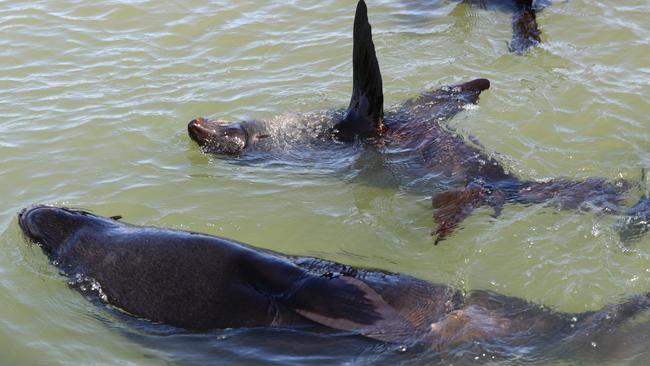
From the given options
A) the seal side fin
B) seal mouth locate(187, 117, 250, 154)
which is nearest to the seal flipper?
seal mouth locate(187, 117, 250, 154)

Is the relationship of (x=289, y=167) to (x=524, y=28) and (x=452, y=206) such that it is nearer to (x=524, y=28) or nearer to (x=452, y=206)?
(x=452, y=206)

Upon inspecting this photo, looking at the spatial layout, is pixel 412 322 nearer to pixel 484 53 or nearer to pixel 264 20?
pixel 484 53

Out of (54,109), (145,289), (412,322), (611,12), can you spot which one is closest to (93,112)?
(54,109)

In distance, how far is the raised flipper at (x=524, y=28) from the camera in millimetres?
Answer: 10406

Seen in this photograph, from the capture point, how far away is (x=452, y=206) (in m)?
7.19

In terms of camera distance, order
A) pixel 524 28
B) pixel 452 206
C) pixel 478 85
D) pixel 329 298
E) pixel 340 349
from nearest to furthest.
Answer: pixel 340 349, pixel 329 298, pixel 452 206, pixel 478 85, pixel 524 28

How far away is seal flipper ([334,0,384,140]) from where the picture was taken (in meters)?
7.98

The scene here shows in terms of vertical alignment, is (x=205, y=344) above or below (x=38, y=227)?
below

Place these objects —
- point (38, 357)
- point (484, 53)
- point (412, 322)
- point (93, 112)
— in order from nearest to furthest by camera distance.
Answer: point (412, 322), point (38, 357), point (93, 112), point (484, 53)

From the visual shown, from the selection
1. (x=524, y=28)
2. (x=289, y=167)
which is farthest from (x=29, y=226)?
(x=524, y=28)

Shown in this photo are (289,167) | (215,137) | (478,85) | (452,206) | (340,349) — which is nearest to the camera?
(340,349)

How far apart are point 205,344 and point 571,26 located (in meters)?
7.32

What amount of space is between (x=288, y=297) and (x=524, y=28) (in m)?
6.59

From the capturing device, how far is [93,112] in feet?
Answer: 31.4
